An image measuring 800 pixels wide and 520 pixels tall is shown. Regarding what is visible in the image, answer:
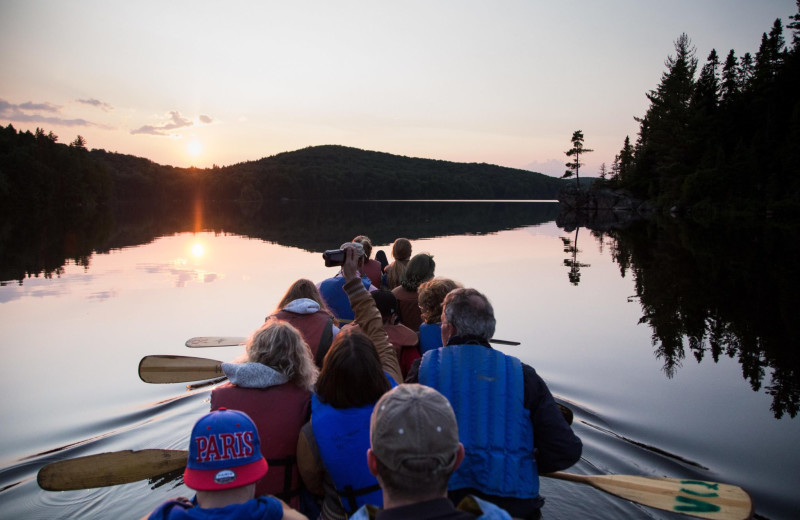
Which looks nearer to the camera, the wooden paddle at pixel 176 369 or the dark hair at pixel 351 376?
Answer: the dark hair at pixel 351 376

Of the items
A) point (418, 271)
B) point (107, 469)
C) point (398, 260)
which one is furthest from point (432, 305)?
point (398, 260)

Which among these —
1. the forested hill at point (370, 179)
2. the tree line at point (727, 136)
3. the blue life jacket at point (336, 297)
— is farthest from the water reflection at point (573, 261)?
the forested hill at point (370, 179)

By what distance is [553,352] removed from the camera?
368 inches

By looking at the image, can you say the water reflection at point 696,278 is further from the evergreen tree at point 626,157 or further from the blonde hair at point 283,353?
the evergreen tree at point 626,157

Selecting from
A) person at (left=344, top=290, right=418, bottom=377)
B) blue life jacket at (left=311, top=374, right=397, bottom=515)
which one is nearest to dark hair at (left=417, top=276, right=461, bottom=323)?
person at (left=344, top=290, right=418, bottom=377)

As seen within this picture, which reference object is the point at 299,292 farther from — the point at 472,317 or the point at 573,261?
the point at 573,261

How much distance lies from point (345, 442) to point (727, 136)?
62562 millimetres

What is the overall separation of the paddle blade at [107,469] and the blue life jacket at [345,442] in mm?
1815

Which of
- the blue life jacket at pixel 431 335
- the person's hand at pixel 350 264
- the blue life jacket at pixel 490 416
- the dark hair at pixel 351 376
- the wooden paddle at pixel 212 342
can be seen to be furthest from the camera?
the wooden paddle at pixel 212 342

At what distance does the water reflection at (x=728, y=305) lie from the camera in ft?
27.3

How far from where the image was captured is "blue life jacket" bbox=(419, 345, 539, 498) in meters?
2.92

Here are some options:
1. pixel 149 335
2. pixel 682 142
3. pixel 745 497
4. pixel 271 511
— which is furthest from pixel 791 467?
pixel 682 142

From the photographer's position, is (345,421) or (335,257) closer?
(345,421)

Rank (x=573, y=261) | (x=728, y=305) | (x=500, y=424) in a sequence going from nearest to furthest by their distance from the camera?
(x=500, y=424) < (x=728, y=305) < (x=573, y=261)
